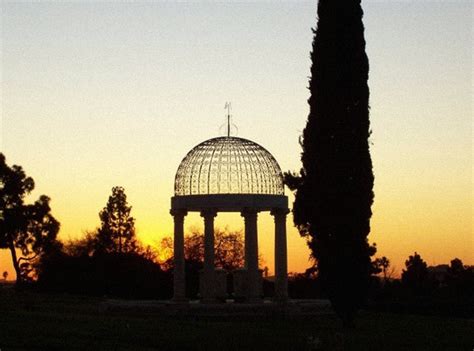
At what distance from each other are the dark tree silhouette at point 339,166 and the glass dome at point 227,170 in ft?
50.5

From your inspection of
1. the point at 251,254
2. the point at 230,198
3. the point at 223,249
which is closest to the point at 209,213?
the point at 230,198

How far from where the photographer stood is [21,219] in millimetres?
74812

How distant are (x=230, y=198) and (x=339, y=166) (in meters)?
15.7

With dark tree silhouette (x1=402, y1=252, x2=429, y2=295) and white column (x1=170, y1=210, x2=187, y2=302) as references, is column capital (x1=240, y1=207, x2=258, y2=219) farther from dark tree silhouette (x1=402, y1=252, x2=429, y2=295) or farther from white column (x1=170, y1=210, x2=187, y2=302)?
dark tree silhouette (x1=402, y1=252, x2=429, y2=295)

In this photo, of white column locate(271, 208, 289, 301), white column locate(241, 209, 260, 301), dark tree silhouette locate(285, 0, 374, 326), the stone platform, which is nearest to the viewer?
A: dark tree silhouette locate(285, 0, 374, 326)

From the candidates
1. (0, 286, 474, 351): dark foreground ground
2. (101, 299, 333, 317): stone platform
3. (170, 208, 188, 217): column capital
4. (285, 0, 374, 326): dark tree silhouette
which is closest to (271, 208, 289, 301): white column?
(101, 299, 333, 317): stone platform

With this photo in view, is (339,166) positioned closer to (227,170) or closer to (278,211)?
(278,211)

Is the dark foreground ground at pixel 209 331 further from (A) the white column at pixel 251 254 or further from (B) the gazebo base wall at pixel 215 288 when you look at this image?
(A) the white column at pixel 251 254

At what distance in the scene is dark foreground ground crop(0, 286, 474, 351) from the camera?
36.7 metres

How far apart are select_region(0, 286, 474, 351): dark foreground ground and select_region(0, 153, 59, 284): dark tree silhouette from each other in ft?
44.4

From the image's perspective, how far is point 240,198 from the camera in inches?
2494

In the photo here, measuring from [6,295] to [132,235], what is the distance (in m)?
46.9

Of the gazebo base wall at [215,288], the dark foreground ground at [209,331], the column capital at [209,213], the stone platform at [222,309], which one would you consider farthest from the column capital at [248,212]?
the dark foreground ground at [209,331]

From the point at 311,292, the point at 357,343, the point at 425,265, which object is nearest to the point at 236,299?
the point at 311,292
